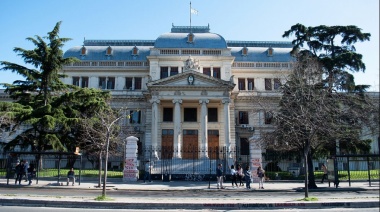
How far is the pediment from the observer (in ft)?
133

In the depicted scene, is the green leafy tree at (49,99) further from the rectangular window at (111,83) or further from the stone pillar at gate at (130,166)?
the rectangular window at (111,83)

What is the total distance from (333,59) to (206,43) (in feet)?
63.2

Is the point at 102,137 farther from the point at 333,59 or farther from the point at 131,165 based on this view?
the point at 333,59

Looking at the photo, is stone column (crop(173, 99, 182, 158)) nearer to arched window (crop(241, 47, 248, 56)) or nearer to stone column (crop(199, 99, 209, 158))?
stone column (crop(199, 99, 209, 158))

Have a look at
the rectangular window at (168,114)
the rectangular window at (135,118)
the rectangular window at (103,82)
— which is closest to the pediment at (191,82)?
the rectangular window at (168,114)

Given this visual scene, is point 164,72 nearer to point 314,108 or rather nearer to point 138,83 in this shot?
point 138,83

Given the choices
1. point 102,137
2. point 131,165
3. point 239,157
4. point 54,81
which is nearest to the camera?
point 131,165

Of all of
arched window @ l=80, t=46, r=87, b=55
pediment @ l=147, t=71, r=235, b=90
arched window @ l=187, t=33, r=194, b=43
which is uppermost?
arched window @ l=187, t=33, r=194, b=43

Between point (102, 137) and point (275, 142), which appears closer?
point (275, 142)

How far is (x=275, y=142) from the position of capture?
2798 cm

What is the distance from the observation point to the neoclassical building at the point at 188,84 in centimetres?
4072

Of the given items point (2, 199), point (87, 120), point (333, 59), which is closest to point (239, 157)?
point (333, 59)

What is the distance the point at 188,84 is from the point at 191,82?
462 millimetres

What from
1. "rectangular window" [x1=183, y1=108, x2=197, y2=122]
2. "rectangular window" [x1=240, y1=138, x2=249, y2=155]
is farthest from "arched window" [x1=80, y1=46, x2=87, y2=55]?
"rectangular window" [x1=240, y1=138, x2=249, y2=155]
